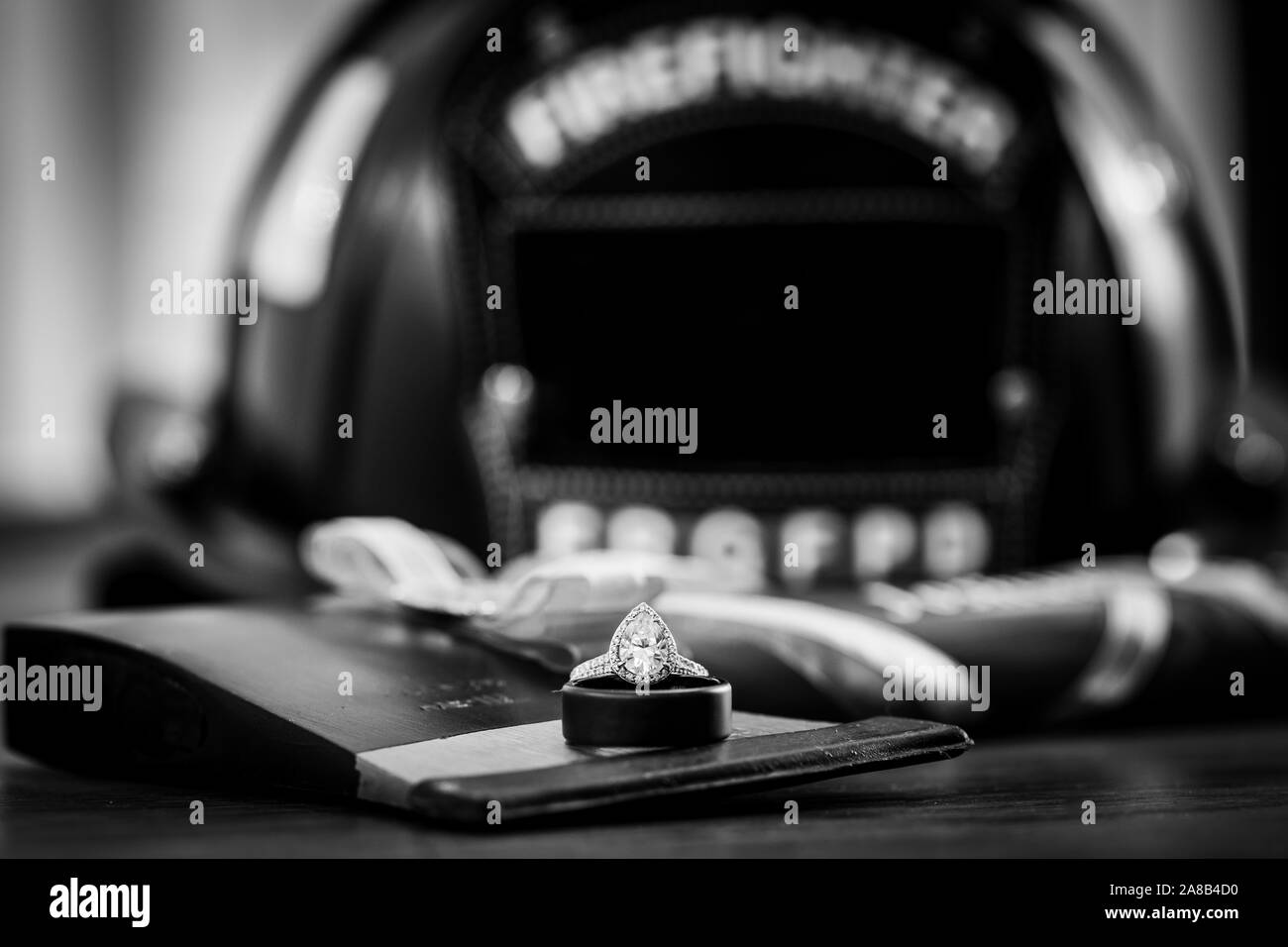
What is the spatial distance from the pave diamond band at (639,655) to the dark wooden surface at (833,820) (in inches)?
2.4

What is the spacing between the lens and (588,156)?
129 cm

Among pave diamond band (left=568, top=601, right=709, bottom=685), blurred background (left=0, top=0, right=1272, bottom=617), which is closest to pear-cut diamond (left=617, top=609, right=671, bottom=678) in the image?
pave diamond band (left=568, top=601, right=709, bottom=685)

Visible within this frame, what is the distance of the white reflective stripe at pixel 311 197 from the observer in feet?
4.15

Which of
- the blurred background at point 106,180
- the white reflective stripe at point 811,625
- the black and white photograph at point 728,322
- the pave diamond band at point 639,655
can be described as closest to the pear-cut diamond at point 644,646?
the pave diamond band at point 639,655

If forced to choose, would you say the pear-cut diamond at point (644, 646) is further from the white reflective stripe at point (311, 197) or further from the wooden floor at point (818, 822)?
the white reflective stripe at point (311, 197)

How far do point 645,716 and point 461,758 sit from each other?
0.23ft

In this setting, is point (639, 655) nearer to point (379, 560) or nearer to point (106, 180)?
point (379, 560)

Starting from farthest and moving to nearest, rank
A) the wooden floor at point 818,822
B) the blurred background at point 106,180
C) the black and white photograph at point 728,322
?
1. the blurred background at point 106,180
2. the black and white photograph at point 728,322
3. the wooden floor at point 818,822

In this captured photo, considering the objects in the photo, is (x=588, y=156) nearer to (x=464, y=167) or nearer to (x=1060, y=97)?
(x=464, y=167)

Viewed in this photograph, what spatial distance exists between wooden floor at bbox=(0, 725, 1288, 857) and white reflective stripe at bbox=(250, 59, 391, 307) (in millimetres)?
604

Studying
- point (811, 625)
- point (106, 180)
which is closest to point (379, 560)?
point (811, 625)

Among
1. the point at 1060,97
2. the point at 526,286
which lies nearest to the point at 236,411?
the point at 526,286

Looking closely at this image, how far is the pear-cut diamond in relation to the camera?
2.06 ft
